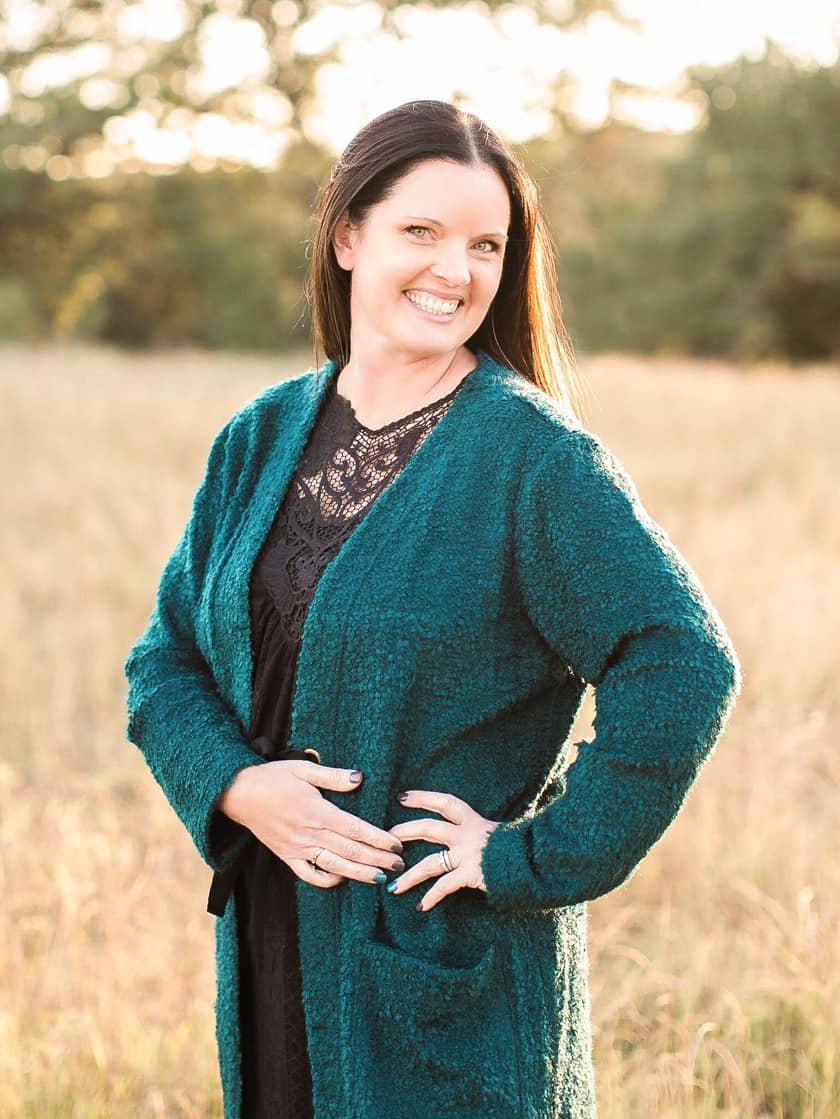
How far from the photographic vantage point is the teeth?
5.14 feet

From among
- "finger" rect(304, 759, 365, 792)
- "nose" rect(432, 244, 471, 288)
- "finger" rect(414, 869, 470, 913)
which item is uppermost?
"nose" rect(432, 244, 471, 288)

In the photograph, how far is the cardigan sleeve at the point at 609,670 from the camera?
130 centimetres

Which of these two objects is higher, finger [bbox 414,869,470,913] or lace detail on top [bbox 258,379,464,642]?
lace detail on top [bbox 258,379,464,642]

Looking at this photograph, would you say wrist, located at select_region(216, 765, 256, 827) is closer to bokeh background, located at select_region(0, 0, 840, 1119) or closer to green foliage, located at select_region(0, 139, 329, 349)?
bokeh background, located at select_region(0, 0, 840, 1119)

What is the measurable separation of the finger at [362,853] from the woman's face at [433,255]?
2.26 feet

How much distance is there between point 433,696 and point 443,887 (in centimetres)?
24

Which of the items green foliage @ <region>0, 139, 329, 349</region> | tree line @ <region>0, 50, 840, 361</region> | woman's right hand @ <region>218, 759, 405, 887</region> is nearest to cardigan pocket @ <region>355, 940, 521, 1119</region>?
woman's right hand @ <region>218, 759, 405, 887</region>

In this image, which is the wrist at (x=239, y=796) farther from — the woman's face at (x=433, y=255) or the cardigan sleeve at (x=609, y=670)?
the woman's face at (x=433, y=255)

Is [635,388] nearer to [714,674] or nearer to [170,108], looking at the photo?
[714,674]

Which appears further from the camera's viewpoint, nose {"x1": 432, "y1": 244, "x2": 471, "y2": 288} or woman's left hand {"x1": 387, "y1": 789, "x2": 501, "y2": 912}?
nose {"x1": 432, "y1": 244, "x2": 471, "y2": 288}

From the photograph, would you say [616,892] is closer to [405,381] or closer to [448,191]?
[405,381]

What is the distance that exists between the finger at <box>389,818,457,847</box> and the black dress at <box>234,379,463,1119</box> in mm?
254

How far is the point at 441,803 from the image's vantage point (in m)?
1.42

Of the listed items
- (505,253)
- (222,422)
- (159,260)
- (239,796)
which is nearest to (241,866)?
(239,796)
